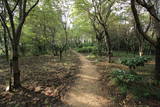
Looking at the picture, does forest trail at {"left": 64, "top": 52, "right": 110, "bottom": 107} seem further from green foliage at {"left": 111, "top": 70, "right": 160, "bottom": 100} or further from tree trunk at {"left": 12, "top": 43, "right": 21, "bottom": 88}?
tree trunk at {"left": 12, "top": 43, "right": 21, "bottom": 88}

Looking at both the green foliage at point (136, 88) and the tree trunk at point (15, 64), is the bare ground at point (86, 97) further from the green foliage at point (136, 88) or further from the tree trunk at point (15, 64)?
the tree trunk at point (15, 64)

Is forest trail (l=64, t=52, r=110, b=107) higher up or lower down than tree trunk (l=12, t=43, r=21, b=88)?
lower down

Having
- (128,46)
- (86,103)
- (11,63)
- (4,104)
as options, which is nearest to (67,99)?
(86,103)

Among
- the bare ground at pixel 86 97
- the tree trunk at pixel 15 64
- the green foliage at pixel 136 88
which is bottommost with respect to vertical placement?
the bare ground at pixel 86 97

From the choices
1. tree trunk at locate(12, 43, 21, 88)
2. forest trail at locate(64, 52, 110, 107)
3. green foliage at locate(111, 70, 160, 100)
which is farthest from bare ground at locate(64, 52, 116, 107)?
tree trunk at locate(12, 43, 21, 88)

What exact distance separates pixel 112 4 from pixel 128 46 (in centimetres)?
1322

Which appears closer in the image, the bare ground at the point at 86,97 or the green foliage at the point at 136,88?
the green foliage at the point at 136,88

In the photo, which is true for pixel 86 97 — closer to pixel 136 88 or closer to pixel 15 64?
pixel 136 88

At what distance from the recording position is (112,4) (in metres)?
8.33

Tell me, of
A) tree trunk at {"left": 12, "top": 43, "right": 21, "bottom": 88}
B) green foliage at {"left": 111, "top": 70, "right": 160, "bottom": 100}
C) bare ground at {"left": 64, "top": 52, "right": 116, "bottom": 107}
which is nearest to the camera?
green foliage at {"left": 111, "top": 70, "right": 160, "bottom": 100}

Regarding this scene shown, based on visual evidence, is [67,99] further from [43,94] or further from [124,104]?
[124,104]

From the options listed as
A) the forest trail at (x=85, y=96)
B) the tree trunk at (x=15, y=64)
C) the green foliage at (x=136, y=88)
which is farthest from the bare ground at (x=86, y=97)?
the tree trunk at (x=15, y=64)

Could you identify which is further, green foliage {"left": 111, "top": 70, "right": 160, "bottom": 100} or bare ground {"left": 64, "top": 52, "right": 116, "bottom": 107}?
bare ground {"left": 64, "top": 52, "right": 116, "bottom": 107}

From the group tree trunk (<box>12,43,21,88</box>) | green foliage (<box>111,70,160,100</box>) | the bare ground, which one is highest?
tree trunk (<box>12,43,21,88</box>)
